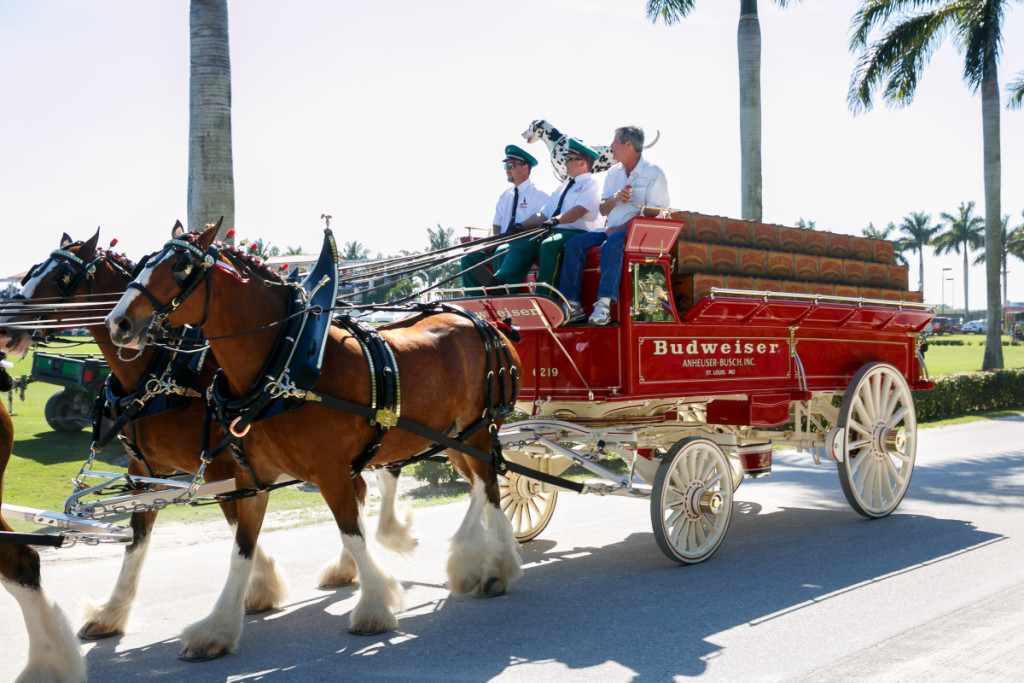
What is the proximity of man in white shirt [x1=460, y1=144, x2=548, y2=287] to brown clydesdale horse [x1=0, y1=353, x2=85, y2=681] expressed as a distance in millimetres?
3988

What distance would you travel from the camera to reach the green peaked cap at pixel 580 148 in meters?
7.38

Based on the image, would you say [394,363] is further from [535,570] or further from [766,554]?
[766,554]

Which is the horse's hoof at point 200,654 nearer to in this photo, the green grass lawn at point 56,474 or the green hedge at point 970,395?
the green grass lawn at point 56,474

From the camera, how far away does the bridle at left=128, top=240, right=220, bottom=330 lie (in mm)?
4512

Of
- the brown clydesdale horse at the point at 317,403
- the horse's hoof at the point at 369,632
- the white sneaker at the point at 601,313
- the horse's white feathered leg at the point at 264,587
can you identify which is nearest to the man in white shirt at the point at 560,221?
the white sneaker at the point at 601,313

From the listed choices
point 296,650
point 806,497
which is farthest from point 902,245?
point 296,650

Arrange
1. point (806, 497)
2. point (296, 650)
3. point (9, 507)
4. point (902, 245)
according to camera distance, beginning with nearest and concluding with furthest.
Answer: point (9, 507) → point (296, 650) → point (806, 497) → point (902, 245)

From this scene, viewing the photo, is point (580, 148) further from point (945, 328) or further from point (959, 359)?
point (945, 328)

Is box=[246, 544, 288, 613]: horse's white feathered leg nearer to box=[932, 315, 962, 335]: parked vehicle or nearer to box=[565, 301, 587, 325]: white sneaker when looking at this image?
box=[565, 301, 587, 325]: white sneaker

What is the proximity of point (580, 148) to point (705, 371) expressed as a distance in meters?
2.03

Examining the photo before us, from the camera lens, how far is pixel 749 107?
54.0 feet

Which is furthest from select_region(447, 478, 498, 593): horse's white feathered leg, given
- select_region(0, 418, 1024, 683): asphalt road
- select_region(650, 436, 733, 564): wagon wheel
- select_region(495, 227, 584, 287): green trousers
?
select_region(495, 227, 584, 287): green trousers

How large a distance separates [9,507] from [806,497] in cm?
777

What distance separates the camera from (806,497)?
988 centimetres
